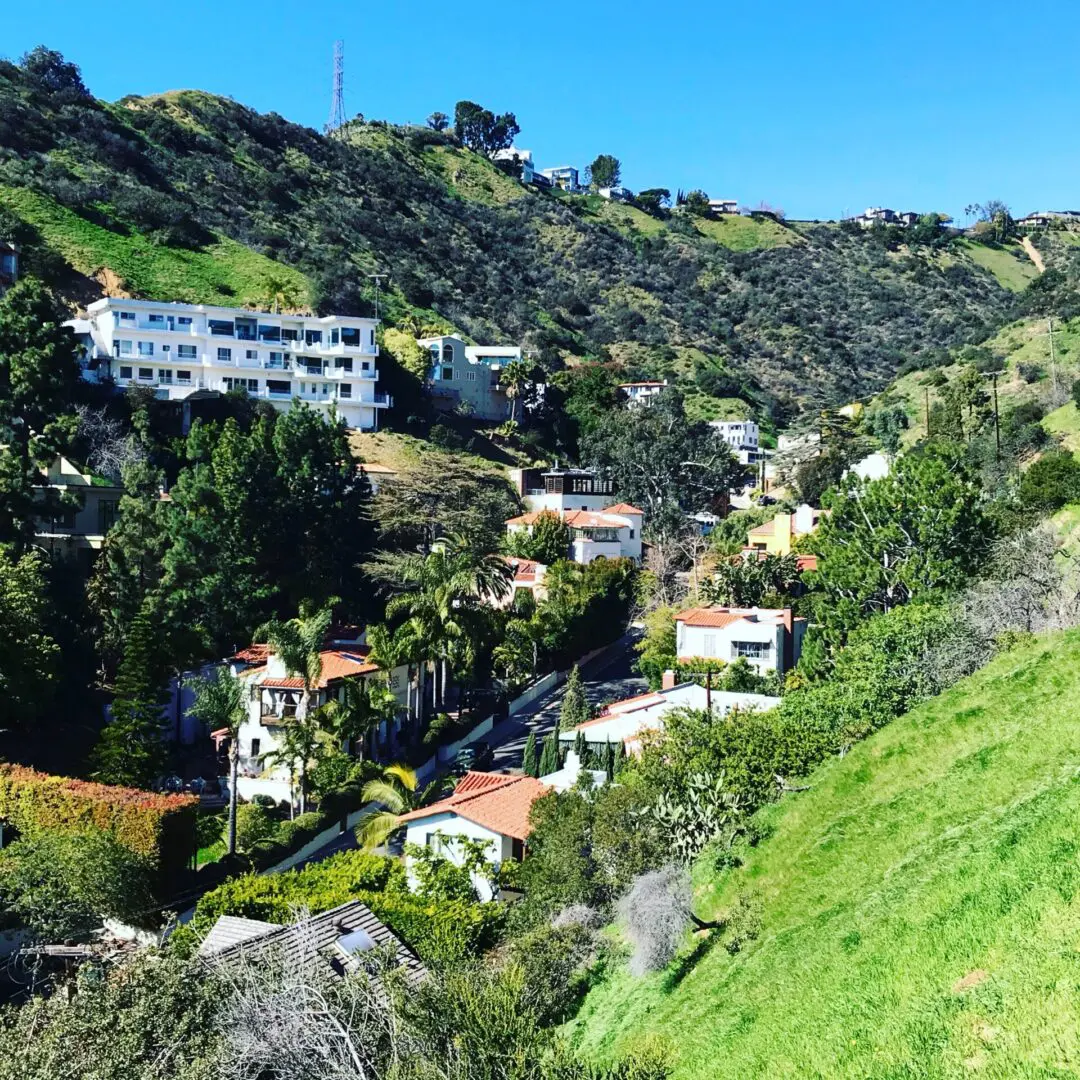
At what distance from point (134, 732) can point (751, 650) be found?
78.6 ft

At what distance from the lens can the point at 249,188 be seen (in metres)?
116

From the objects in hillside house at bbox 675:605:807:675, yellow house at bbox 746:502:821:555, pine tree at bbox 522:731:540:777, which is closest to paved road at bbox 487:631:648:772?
pine tree at bbox 522:731:540:777

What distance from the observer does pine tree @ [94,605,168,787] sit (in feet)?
124

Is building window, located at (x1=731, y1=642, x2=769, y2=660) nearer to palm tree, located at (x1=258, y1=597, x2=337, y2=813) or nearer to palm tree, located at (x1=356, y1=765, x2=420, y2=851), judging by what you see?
palm tree, located at (x1=356, y1=765, x2=420, y2=851)

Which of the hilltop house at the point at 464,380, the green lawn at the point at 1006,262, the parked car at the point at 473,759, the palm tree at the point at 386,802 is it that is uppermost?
the green lawn at the point at 1006,262

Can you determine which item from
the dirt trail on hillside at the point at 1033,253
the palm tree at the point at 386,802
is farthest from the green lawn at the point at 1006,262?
the palm tree at the point at 386,802

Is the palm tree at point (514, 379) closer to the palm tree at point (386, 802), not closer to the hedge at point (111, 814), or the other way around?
the palm tree at point (386, 802)

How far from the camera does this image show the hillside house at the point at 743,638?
160 ft

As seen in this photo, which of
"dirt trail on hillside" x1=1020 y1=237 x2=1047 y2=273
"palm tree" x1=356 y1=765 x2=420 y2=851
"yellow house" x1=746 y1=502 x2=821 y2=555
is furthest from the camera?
"dirt trail on hillside" x1=1020 y1=237 x2=1047 y2=273

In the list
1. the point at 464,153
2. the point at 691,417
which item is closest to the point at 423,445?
the point at 691,417

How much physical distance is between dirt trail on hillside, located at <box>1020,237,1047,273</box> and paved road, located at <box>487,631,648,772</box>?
127122 millimetres

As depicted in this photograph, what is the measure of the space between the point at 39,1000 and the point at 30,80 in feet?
370

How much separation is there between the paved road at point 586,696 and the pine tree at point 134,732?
11.9m

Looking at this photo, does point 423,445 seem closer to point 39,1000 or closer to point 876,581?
point 876,581
